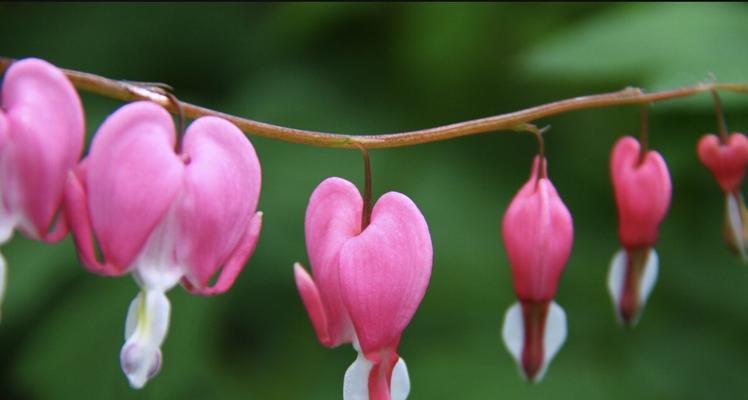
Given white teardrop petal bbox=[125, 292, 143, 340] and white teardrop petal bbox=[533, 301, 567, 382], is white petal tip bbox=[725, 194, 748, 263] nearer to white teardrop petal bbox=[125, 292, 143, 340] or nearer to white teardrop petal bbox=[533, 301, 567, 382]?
white teardrop petal bbox=[533, 301, 567, 382]

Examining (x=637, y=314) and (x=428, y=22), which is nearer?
(x=637, y=314)

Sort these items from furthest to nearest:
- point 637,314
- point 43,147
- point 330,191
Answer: point 637,314 → point 330,191 → point 43,147

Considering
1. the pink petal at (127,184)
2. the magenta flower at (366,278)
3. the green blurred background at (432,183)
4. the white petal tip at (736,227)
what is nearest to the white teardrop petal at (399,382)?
the magenta flower at (366,278)

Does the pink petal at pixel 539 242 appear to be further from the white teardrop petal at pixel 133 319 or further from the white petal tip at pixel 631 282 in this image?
the white teardrop petal at pixel 133 319

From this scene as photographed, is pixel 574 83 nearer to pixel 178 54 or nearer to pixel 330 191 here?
pixel 178 54

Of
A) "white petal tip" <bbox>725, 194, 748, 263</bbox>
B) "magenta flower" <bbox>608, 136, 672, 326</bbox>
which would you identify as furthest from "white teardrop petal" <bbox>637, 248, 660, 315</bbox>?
"white petal tip" <bbox>725, 194, 748, 263</bbox>

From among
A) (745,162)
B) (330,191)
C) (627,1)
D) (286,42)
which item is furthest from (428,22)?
(330,191)
